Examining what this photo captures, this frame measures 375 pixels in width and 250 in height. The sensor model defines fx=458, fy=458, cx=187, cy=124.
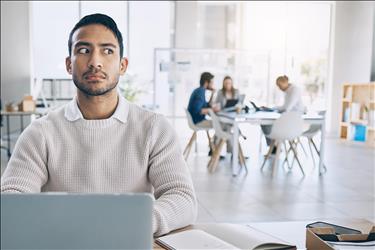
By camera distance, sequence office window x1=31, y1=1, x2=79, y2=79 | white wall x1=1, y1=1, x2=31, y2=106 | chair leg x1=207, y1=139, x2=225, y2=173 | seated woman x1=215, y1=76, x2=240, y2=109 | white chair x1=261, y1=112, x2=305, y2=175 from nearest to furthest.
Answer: white chair x1=261, y1=112, x2=305, y2=175, chair leg x1=207, y1=139, x2=225, y2=173, seated woman x1=215, y1=76, x2=240, y2=109, white wall x1=1, y1=1, x2=31, y2=106, office window x1=31, y1=1, x2=79, y2=79

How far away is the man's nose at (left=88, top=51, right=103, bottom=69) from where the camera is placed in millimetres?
1420

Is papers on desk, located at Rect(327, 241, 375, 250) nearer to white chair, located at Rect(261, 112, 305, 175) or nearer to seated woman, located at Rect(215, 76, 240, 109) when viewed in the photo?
white chair, located at Rect(261, 112, 305, 175)

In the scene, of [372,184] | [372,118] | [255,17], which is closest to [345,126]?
[372,118]

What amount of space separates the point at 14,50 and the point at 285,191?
282 inches

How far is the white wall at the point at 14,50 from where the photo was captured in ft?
32.4

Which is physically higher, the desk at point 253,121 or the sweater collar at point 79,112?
the sweater collar at point 79,112

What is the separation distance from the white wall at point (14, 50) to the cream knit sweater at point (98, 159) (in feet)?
29.8

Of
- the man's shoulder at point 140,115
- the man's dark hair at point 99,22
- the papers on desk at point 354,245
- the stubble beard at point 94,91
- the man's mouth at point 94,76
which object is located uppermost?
the man's dark hair at point 99,22

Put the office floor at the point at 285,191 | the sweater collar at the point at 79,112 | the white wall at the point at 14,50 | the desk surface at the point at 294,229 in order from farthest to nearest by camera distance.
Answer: the white wall at the point at 14,50, the office floor at the point at 285,191, the sweater collar at the point at 79,112, the desk surface at the point at 294,229

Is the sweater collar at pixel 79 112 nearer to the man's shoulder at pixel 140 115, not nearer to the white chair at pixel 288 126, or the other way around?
the man's shoulder at pixel 140 115

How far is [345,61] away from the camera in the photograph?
37.3ft

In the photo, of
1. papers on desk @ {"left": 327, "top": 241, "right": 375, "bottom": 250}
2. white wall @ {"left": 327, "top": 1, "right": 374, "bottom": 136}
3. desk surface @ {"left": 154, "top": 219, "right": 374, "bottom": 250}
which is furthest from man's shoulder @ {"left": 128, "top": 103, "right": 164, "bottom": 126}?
white wall @ {"left": 327, "top": 1, "right": 374, "bottom": 136}

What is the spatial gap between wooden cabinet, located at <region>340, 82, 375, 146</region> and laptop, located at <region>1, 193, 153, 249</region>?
9.76 meters

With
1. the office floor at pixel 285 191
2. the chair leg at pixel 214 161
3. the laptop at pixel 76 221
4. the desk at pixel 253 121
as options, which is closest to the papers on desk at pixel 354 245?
the laptop at pixel 76 221
